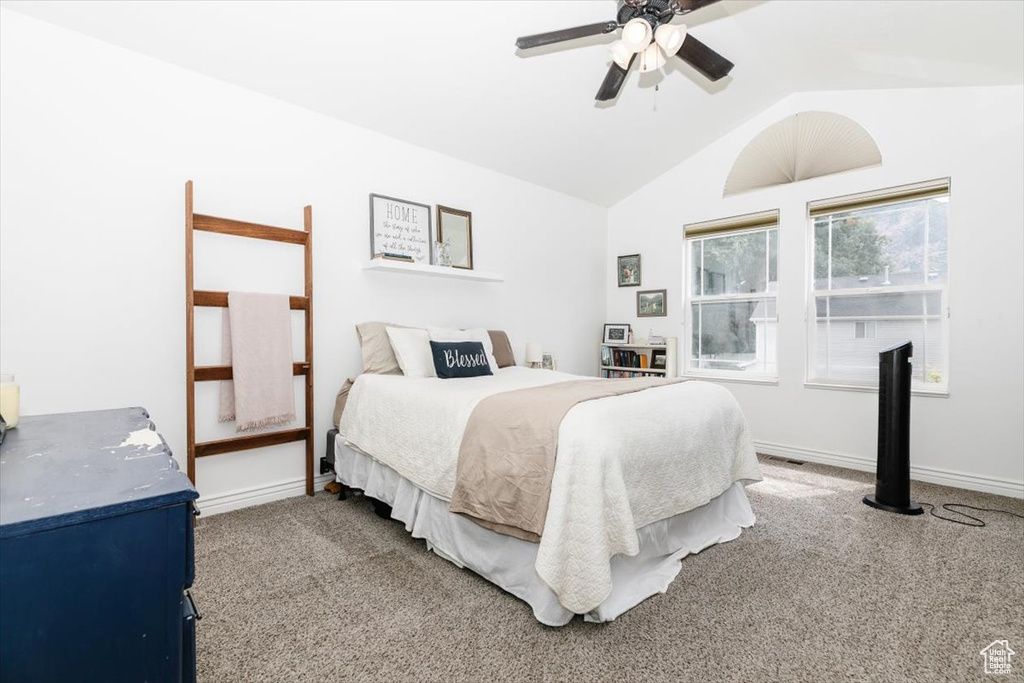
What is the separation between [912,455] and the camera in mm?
3422

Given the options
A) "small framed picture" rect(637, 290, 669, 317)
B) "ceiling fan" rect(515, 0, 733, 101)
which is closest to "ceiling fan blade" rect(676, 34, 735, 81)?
"ceiling fan" rect(515, 0, 733, 101)

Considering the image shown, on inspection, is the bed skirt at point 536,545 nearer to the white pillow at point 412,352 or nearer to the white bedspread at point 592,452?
the white bedspread at point 592,452

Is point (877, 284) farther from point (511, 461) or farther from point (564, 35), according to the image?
point (511, 461)

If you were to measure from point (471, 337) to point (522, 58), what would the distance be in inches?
72.9

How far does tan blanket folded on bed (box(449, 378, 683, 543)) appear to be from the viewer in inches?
67.4

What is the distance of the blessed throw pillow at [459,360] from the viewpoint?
9.81 ft

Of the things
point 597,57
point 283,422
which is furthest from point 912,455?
point 283,422

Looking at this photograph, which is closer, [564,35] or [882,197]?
[564,35]

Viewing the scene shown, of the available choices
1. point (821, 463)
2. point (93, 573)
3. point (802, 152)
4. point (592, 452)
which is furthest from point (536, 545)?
point (802, 152)

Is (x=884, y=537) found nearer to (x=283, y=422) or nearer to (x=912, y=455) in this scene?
(x=912, y=455)

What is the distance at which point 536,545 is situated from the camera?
1769 millimetres

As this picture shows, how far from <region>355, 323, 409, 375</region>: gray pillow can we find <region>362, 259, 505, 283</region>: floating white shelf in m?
0.41

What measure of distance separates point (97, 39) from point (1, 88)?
483 millimetres

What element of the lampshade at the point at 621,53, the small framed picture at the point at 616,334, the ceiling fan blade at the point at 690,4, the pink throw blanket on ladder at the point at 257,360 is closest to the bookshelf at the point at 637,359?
the small framed picture at the point at 616,334
